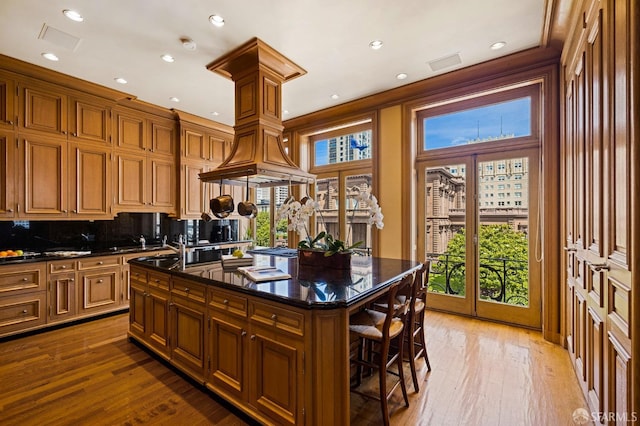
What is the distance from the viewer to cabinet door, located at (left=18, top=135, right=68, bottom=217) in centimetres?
350

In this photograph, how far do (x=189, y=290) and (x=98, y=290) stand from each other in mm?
2475

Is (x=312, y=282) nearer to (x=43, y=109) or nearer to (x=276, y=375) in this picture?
(x=276, y=375)

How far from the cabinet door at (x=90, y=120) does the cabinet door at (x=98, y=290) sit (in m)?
1.82

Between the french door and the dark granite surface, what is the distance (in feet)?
4.95

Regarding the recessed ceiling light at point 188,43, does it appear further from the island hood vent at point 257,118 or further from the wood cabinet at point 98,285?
the wood cabinet at point 98,285

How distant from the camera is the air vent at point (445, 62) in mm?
3313

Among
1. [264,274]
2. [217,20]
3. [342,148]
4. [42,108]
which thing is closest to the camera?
[264,274]

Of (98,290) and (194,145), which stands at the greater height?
(194,145)

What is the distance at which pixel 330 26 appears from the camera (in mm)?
2744

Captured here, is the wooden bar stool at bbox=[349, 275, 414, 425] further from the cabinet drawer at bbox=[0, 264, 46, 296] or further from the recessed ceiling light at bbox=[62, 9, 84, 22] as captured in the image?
the cabinet drawer at bbox=[0, 264, 46, 296]

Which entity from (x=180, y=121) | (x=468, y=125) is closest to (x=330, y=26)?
(x=468, y=125)

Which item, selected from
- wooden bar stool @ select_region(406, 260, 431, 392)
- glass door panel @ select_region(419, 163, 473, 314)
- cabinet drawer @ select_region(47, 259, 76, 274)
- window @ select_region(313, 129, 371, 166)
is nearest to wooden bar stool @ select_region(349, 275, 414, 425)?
wooden bar stool @ select_region(406, 260, 431, 392)

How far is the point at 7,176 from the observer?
133 inches

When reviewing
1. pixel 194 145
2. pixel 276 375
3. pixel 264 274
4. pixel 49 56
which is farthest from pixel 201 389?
pixel 194 145
